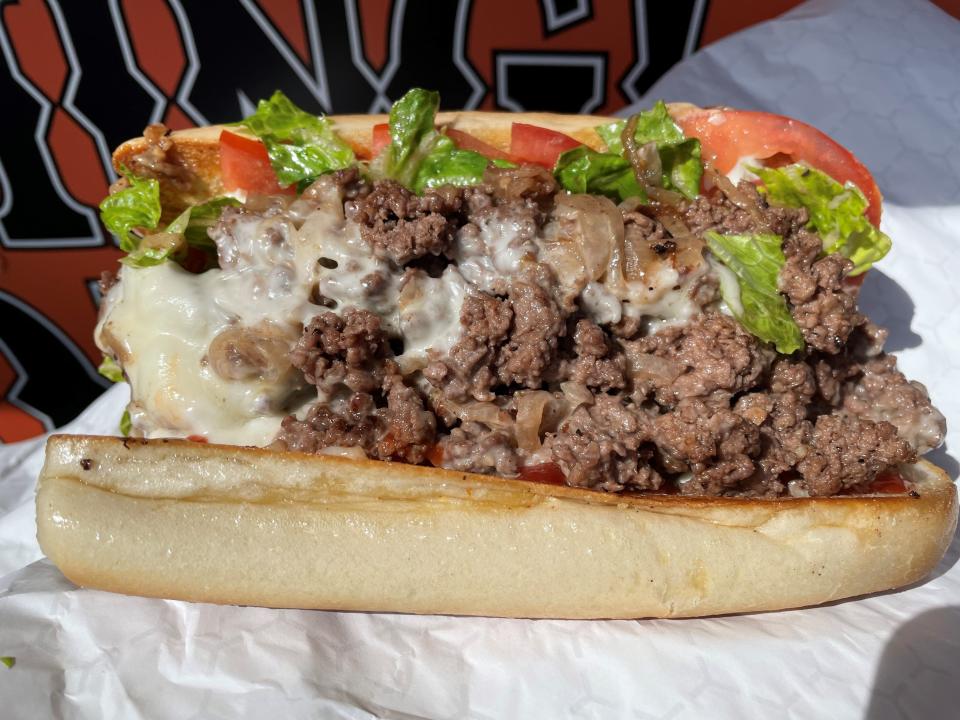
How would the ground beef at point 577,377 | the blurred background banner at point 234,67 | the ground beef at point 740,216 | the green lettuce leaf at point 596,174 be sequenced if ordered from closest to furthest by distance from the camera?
the ground beef at point 577,377 → the ground beef at point 740,216 → the green lettuce leaf at point 596,174 → the blurred background banner at point 234,67

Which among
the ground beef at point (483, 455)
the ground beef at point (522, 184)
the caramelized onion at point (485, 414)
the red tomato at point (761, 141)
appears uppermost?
the red tomato at point (761, 141)

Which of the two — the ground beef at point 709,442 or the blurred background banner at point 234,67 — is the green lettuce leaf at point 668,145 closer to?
the ground beef at point 709,442

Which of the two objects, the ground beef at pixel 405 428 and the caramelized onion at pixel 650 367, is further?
the caramelized onion at pixel 650 367

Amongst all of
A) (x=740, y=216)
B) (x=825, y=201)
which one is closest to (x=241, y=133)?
(x=740, y=216)

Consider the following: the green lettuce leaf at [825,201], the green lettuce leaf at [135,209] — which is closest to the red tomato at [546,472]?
the green lettuce leaf at [825,201]

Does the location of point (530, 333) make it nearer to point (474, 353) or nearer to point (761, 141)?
point (474, 353)

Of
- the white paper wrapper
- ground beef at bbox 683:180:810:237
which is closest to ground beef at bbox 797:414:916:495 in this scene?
the white paper wrapper

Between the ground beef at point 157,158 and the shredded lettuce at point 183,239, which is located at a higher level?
the ground beef at point 157,158

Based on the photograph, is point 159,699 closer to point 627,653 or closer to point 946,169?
point 627,653
